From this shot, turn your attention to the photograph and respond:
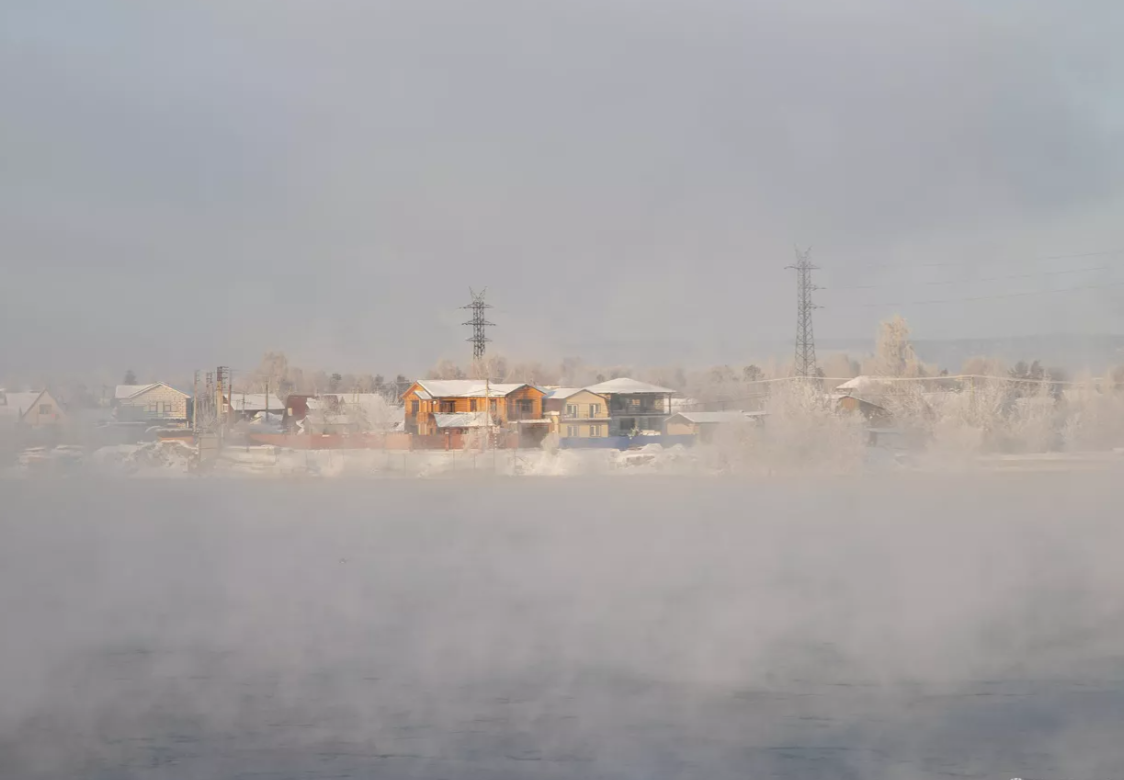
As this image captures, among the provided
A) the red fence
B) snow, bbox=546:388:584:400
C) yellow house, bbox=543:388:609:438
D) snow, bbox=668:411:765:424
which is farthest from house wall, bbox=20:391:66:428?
snow, bbox=668:411:765:424

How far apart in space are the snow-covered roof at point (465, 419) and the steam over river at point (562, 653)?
7078 millimetres

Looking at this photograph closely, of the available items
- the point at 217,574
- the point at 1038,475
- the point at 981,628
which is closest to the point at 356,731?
the point at 981,628

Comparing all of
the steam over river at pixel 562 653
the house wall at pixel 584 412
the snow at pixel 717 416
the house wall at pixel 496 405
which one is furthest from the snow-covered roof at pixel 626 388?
the steam over river at pixel 562 653

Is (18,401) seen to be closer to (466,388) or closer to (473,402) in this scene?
(473,402)

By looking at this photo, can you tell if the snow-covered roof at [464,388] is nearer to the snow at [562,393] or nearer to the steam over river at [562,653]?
the snow at [562,393]

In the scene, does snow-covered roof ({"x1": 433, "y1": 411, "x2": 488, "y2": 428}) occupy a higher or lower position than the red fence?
higher

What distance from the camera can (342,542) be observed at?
32.3m

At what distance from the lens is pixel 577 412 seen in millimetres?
41625

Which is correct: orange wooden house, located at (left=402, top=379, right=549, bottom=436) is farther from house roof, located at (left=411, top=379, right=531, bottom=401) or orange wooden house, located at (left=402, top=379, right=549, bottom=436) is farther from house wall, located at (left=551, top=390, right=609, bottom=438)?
house wall, located at (left=551, top=390, right=609, bottom=438)

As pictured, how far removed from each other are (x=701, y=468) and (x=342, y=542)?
18.4m

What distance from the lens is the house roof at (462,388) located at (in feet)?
137

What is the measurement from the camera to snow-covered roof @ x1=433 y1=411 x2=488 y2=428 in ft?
140

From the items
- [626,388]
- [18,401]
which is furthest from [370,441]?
[18,401]

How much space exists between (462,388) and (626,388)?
21.8 feet
